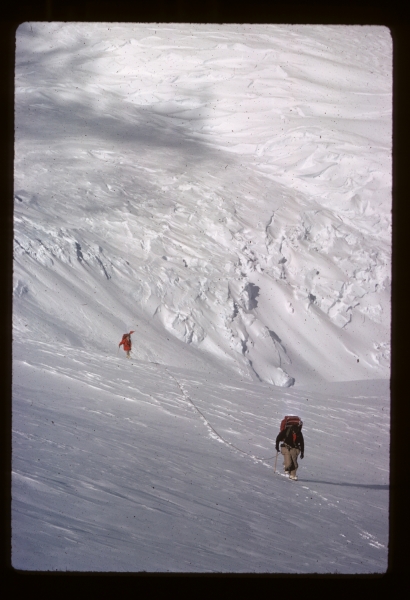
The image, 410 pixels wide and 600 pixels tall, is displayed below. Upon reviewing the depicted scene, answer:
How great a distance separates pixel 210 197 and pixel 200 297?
2.23m

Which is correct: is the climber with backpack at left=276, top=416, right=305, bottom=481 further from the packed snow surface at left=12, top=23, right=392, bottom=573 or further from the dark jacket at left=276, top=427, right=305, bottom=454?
the packed snow surface at left=12, top=23, right=392, bottom=573

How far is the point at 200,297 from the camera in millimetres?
9625

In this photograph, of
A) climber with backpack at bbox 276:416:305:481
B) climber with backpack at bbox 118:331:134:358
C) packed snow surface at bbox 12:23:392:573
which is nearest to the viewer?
packed snow surface at bbox 12:23:392:573

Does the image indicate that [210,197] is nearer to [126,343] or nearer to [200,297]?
[200,297]

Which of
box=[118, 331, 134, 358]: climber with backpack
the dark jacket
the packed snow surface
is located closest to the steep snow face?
the packed snow surface

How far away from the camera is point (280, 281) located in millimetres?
10195

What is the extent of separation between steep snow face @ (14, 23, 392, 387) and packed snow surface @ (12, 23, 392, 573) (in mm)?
38

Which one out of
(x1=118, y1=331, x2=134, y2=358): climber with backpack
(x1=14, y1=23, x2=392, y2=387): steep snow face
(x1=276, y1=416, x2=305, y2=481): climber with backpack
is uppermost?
(x1=14, y1=23, x2=392, y2=387): steep snow face

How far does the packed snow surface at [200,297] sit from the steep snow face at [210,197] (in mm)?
38

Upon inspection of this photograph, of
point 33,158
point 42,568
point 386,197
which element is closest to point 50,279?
point 33,158

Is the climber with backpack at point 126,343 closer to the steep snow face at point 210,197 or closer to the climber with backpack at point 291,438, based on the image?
the steep snow face at point 210,197

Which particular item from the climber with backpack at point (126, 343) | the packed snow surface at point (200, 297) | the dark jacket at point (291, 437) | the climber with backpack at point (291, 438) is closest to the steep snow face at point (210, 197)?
the packed snow surface at point (200, 297)

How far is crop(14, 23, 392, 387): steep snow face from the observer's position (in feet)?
29.3

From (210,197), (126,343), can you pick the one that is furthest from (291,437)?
(210,197)
